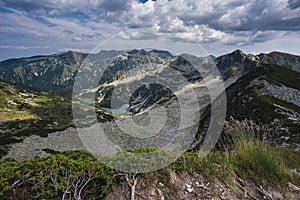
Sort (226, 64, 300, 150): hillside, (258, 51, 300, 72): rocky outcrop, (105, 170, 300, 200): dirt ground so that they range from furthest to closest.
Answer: (258, 51, 300, 72): rocky outcrop < (226, 64, 300, 150): hillside < (105, 170, 300, 200): dirt ground

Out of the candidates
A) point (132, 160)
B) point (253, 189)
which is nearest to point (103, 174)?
point (132, 160)

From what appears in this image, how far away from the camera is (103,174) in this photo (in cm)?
637

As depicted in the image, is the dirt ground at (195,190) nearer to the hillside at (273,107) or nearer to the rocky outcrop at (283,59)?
the hillside at (273,107)

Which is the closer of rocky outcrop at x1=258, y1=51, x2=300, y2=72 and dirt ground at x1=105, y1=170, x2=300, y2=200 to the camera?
dirt ground at x1=105, y1=170, x2=300, y2=200

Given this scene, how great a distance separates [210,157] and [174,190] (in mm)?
2623

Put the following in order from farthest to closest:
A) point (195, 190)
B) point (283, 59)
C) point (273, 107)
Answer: point (283, 59) → point (273, 107) → point (195, 190)

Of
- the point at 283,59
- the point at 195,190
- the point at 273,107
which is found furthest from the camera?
the point at 283,59

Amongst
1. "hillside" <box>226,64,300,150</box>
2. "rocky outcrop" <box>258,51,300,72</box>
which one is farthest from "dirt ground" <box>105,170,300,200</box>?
"rocky outcrop" <box>258,51,300,72</box>

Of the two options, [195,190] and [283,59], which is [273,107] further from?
[283,59]

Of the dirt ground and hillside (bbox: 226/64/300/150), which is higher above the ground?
the dirt ground

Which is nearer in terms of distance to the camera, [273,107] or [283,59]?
[273,107]

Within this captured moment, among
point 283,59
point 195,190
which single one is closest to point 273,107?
point 195,190

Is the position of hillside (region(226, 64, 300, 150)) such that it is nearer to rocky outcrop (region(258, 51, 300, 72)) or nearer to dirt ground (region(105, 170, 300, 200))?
dirt ground (region(105, 170, 300, 200))

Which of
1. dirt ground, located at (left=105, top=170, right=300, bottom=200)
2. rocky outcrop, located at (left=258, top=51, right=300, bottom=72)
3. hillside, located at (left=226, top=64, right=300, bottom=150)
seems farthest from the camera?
rocky outcrop, located at (left=258, top=51, right=300, bottom=72)
